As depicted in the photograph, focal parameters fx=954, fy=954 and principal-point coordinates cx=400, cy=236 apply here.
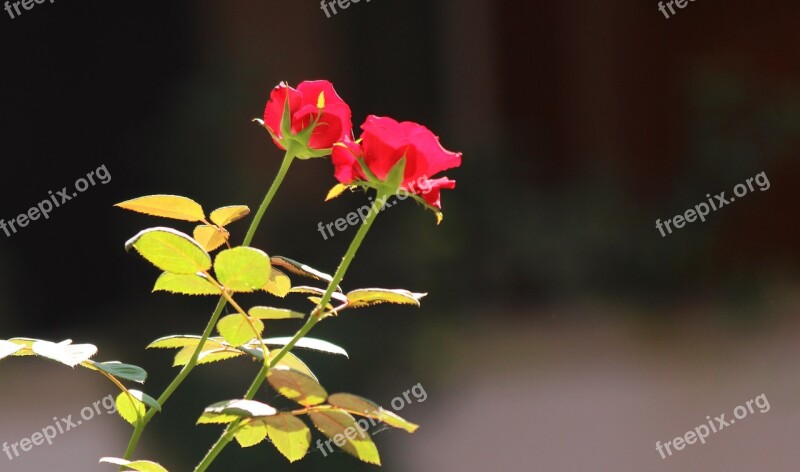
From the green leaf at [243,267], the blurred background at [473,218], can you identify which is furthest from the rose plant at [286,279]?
the blurred background at [473,218]

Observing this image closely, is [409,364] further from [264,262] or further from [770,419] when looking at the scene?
[264,262]

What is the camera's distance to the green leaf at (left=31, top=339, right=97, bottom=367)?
13.6 inches

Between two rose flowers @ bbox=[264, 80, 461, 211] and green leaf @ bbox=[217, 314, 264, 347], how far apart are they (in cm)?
7

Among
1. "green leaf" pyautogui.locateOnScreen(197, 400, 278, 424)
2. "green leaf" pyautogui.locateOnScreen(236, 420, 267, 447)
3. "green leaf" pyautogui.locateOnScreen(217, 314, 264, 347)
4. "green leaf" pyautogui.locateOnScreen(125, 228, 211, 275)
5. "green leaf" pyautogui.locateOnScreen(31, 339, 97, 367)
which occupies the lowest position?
"green leaf" pyautogui.locateOnScreen(236, 420, 267, 447)

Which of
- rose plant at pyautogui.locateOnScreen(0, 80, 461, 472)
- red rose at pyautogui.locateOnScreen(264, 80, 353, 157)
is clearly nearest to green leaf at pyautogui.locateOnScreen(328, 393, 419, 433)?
rose plant at pyautogui.locateOnScreen(0, 80, 461, 472)

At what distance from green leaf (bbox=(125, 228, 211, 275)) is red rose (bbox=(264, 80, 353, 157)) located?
71mm

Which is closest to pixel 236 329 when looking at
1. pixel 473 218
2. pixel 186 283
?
pixel 186 283

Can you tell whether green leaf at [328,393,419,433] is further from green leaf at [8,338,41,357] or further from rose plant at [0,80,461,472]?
green leaf at [8,338,41,357]

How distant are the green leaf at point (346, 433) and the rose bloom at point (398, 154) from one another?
94 millimetres

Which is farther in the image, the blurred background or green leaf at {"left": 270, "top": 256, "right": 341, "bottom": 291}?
the blurred background

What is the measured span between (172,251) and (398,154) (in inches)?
3.8

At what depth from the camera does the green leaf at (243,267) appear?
1.15 ft

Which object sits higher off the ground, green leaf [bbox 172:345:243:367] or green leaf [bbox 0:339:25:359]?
green leaf [bbox 0:339:25:359]

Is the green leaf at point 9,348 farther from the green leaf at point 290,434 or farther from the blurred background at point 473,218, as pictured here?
the blurred background at point 473,218
